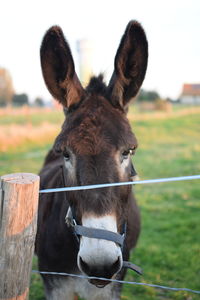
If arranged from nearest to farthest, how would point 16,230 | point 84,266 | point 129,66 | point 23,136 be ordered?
point 16,230 → point 84,266 → point 129,66 → point 23,136

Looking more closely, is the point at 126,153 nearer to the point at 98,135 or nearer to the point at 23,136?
the point at 98,135

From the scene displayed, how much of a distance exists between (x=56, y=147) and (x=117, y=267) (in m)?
0.91

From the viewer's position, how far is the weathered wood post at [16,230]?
1.54m

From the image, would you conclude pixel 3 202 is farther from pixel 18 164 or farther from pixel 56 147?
pixel 18 164

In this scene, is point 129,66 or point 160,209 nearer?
point 129,66

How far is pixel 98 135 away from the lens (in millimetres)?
1932

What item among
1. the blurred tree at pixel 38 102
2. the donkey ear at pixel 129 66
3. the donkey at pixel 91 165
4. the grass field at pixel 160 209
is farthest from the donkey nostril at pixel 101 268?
the blurred tree at pixel 38 102

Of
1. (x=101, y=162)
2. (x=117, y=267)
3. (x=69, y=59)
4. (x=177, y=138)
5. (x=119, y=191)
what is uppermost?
(x=69, y=59)

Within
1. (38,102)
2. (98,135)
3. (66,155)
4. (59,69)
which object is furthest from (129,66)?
(38,102)

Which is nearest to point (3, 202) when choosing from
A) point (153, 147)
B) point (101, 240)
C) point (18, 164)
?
point (101, 240)

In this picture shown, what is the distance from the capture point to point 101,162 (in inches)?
72.7

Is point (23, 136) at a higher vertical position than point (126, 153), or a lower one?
lower

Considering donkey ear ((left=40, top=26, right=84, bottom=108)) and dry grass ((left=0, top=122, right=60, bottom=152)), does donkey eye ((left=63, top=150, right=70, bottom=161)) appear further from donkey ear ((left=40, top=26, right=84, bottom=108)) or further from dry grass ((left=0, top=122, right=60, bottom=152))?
dry grass ((left=0, top=122, right=60, bottom=152))

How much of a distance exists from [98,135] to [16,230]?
0.78 meters
